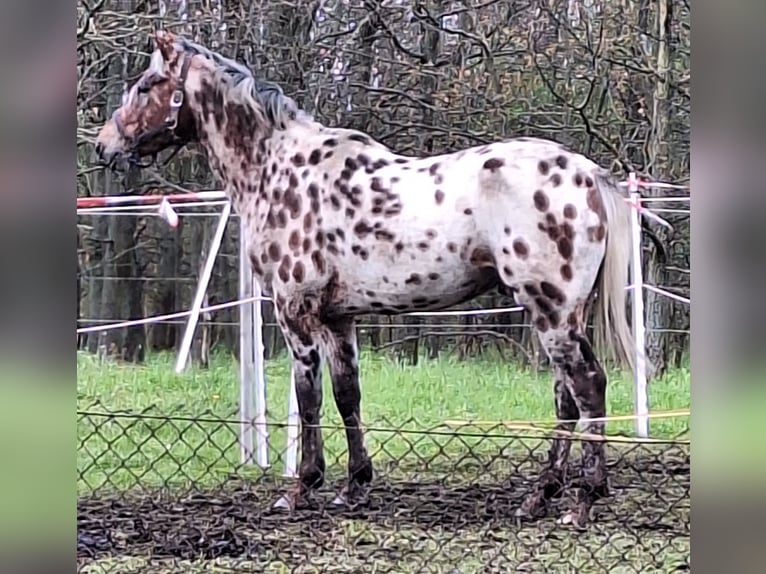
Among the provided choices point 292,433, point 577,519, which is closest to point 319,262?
point 292,433

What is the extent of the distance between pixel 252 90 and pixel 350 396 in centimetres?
95

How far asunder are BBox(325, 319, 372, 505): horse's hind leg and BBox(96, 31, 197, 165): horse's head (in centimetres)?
74

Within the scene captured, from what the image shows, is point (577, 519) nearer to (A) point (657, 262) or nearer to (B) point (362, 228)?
(A) point (657, 262)

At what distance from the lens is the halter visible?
3.05 m

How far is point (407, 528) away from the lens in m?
2.99

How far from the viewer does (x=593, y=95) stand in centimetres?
292

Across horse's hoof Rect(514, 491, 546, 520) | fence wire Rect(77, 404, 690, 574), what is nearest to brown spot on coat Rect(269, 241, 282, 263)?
fence wire Rect(77, 404, 690, 574)

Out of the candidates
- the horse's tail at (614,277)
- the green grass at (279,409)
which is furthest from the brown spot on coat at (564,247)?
the green grass at (279,409)

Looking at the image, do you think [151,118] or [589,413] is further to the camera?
[151,118]

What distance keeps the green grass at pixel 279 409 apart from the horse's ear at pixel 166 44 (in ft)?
2.94

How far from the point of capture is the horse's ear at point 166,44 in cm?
302

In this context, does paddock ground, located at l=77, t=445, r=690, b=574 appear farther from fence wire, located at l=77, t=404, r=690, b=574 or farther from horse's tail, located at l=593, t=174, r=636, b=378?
horse's tail, located at l=593, t=174, r=636, b=378

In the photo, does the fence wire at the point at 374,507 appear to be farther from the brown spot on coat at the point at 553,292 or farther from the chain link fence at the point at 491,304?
the brown spot on coat at the point at 553,292
